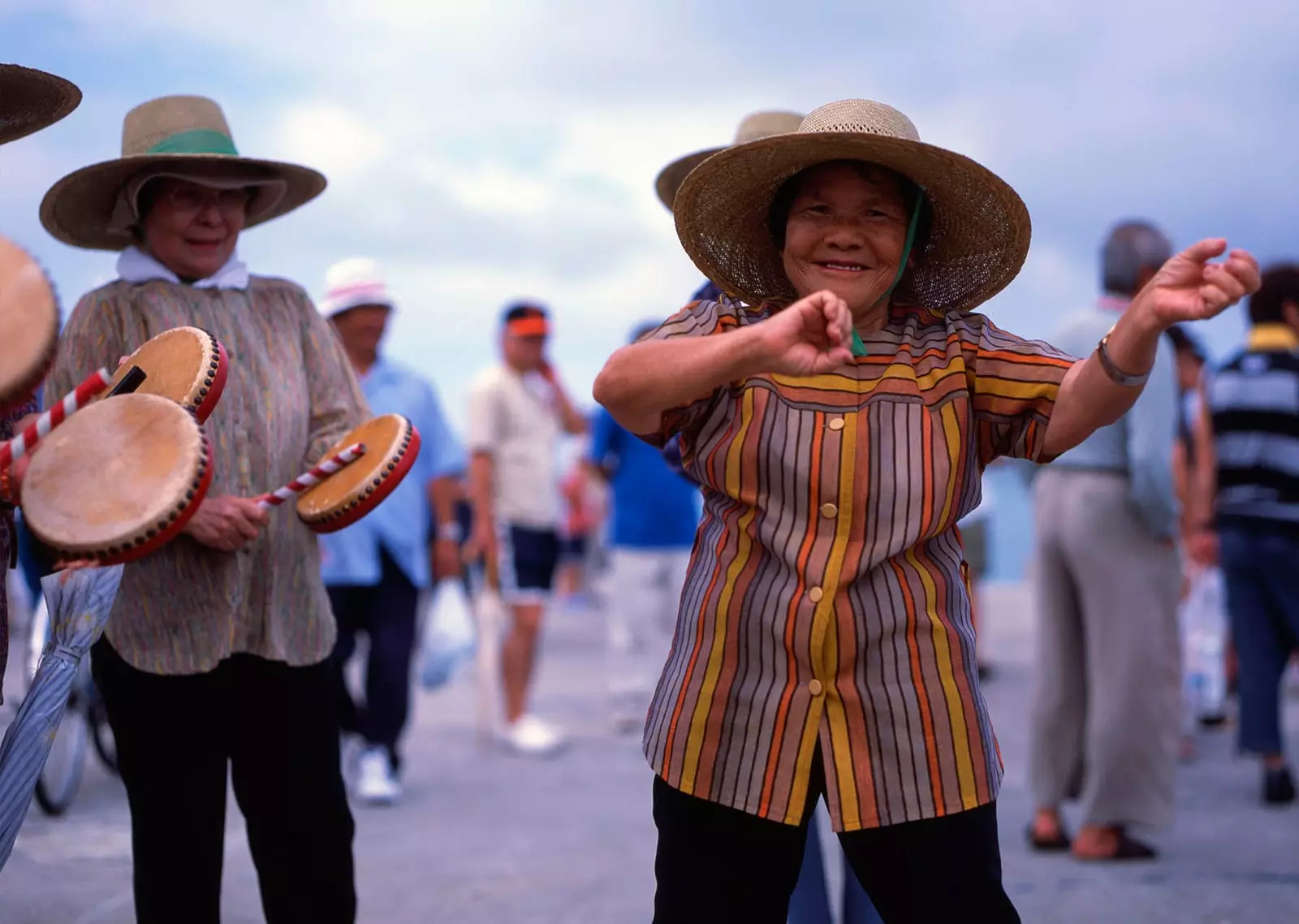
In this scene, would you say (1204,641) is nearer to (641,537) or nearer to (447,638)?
(641,537)

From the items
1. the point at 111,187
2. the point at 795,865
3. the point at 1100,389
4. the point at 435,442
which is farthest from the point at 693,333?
the point at 435,442

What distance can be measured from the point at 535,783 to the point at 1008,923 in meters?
4.75

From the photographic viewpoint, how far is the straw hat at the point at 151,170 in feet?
11.4

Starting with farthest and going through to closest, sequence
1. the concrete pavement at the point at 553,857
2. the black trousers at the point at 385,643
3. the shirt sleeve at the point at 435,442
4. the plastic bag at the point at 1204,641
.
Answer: the plastic bag at the point at 1204,641, the shirt sleeve at the point at 435,442, the black trousers at the point at 385,643, the concrete pavement at the point at 553,857

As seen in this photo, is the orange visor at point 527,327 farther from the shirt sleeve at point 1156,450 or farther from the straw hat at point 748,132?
the straw hat at point 748,132

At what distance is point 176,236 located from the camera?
11.5 feet

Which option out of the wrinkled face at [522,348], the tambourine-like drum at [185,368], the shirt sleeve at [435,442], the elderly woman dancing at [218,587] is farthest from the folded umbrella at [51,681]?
the wrinkled face at [522,348]

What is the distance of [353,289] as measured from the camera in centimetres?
659

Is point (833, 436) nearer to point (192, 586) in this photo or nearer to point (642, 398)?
point (642, 398)

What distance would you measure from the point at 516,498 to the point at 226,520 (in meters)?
5.05

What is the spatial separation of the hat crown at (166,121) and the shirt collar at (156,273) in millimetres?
213

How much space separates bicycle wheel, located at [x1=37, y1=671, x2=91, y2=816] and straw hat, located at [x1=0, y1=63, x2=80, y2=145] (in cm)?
367

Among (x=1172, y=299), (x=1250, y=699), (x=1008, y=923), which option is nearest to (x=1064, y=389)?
(x=1172, y=299)

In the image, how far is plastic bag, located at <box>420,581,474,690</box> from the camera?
7.36 metres
